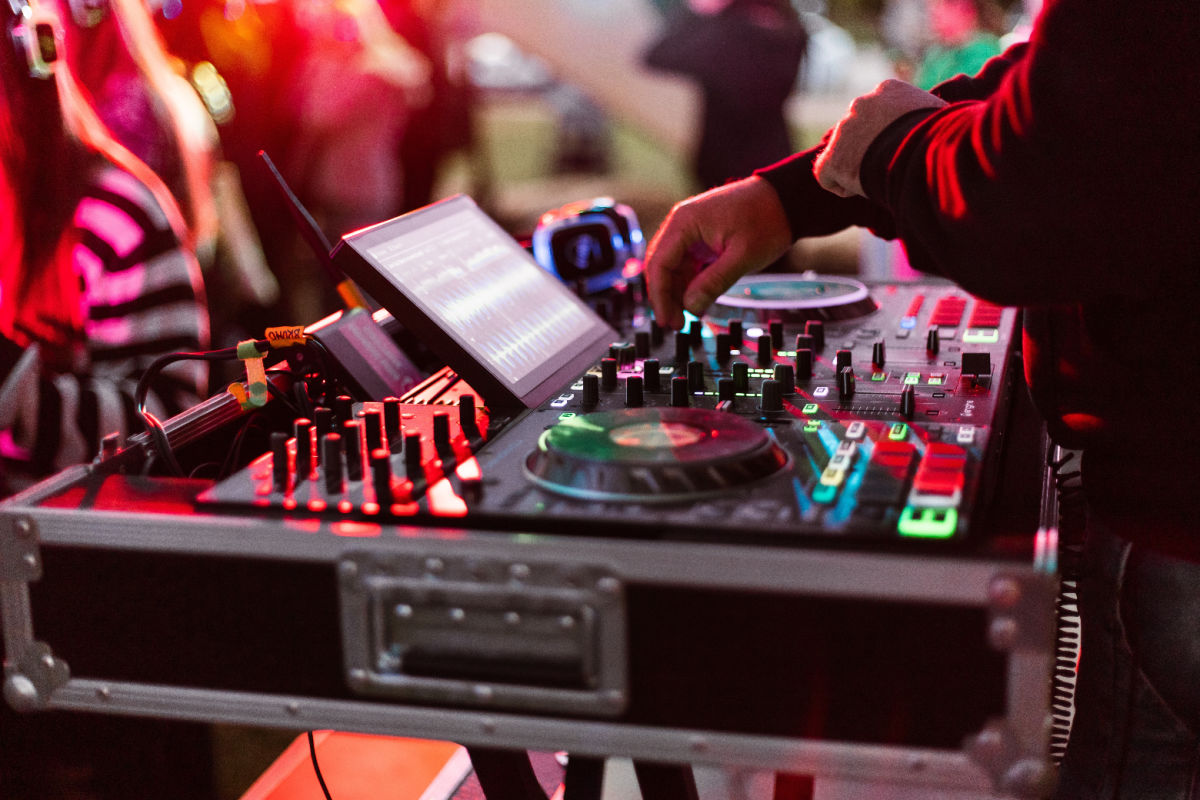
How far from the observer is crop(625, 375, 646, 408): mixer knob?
92 centimetres

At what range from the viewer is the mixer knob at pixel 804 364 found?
39.3 inches

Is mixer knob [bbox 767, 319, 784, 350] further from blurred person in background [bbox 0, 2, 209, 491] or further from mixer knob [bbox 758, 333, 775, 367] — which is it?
blurred person in background [bbox 0, 2, 209, 491]

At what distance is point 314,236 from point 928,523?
0.79 metres

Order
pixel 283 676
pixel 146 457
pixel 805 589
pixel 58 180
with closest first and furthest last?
pixel 805 589 → pixel 283 676 → pixel 146 457 → pixel 58 180

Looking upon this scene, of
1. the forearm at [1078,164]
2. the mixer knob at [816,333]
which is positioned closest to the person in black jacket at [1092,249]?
the forearm at [1078,164]

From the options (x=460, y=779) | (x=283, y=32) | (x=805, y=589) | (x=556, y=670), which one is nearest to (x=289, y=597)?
(x=556, y=670)

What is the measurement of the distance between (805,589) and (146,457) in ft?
2.00

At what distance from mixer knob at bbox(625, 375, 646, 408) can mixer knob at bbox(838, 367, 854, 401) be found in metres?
0.18

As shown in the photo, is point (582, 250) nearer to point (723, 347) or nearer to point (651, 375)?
point (723, 347)

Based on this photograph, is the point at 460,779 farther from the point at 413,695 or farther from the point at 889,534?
the point at 889,534

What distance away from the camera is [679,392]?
0.92 metres

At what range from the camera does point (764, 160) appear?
366cm

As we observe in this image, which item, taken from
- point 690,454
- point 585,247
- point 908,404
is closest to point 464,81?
point 585,247

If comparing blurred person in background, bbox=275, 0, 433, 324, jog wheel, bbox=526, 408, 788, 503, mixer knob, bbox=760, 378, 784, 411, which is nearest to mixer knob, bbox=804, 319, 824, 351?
mixer knob, bbox=760, 378, 784, 411
